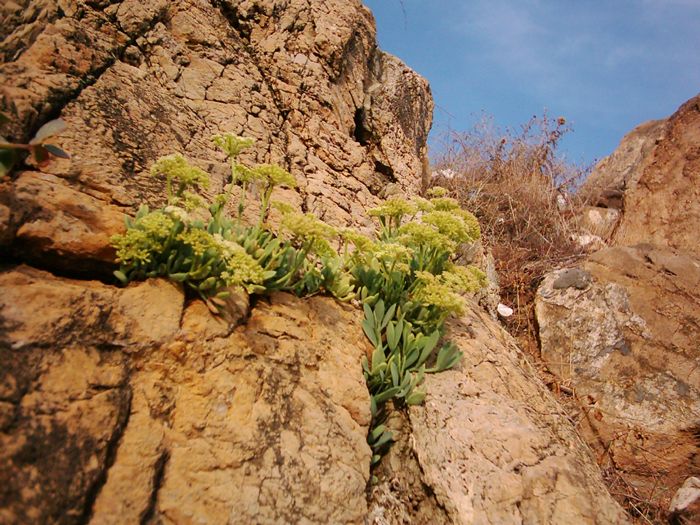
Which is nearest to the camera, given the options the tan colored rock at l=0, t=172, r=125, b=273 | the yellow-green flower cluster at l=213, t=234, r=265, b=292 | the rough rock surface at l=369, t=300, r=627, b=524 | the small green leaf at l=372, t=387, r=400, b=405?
the tan colored rock at l=0, t=172, r=125, b=273

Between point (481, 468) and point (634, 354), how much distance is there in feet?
14.1

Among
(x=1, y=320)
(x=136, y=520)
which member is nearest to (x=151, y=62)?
(x=1, y=320)

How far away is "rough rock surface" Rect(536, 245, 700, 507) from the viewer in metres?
5.41

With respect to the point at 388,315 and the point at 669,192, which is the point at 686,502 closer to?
the point at 388,315

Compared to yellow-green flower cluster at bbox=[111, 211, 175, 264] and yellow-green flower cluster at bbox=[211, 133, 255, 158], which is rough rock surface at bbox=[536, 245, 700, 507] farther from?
yellow-green flower cluster at bbox=[111, 211, 175, 264]

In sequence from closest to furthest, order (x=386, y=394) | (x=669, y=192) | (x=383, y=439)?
(x=383, y=439), (x=386, y=394), (x=669, y=192)

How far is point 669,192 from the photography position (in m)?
8.61

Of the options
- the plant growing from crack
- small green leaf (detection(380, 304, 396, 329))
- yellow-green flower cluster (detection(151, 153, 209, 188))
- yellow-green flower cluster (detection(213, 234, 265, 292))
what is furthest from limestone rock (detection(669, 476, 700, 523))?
yellow-green flower cluster (detection(151, 153, 209, 188))

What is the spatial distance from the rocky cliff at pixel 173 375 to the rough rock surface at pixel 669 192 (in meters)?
5.81

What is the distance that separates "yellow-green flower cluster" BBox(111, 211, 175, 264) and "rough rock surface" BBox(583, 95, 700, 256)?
27.9 feet

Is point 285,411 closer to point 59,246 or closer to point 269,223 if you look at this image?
point 59,246

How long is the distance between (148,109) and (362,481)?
323cm

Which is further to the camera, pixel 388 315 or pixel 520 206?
pixel 520 206

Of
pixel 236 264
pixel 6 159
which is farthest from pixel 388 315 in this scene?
pixel 6 159
